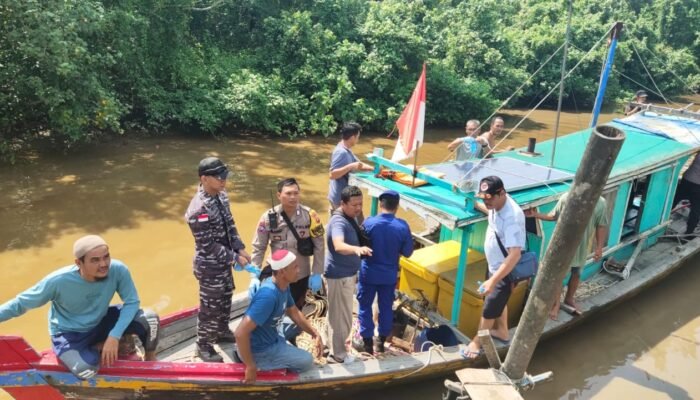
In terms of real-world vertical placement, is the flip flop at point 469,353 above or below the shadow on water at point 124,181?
above

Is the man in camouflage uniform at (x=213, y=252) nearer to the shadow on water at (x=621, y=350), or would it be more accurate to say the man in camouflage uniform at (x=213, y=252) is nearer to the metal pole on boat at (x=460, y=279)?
the metal pole on boat at (x=460, y=279)

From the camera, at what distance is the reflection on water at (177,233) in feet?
18.8

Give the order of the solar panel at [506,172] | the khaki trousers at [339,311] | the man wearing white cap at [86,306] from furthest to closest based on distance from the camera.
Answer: the solar panel at [506,172] → the khaki trousers at [339,311] → the man wearing white cap at [86,306]

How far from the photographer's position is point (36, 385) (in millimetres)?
3441

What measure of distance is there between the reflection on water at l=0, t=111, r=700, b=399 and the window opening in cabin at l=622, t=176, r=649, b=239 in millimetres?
1042

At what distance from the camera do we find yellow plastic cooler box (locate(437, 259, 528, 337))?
5016 millimetres

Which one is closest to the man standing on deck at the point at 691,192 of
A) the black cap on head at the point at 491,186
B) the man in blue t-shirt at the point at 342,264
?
the black cap on head at the point at 491,186

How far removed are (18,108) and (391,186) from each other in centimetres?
958

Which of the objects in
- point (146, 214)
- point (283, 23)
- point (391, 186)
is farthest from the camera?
point (283, 23)

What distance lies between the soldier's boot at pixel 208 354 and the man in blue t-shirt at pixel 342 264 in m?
1.00

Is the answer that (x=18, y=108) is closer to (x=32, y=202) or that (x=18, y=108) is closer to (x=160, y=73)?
(x=32, y=202)

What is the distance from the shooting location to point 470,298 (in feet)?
16.4

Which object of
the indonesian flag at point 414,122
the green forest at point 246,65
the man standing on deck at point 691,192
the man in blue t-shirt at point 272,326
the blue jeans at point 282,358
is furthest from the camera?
the green forest at point 246,65

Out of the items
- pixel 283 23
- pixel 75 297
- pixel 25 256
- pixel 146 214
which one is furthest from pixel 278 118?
pixel 75 297
